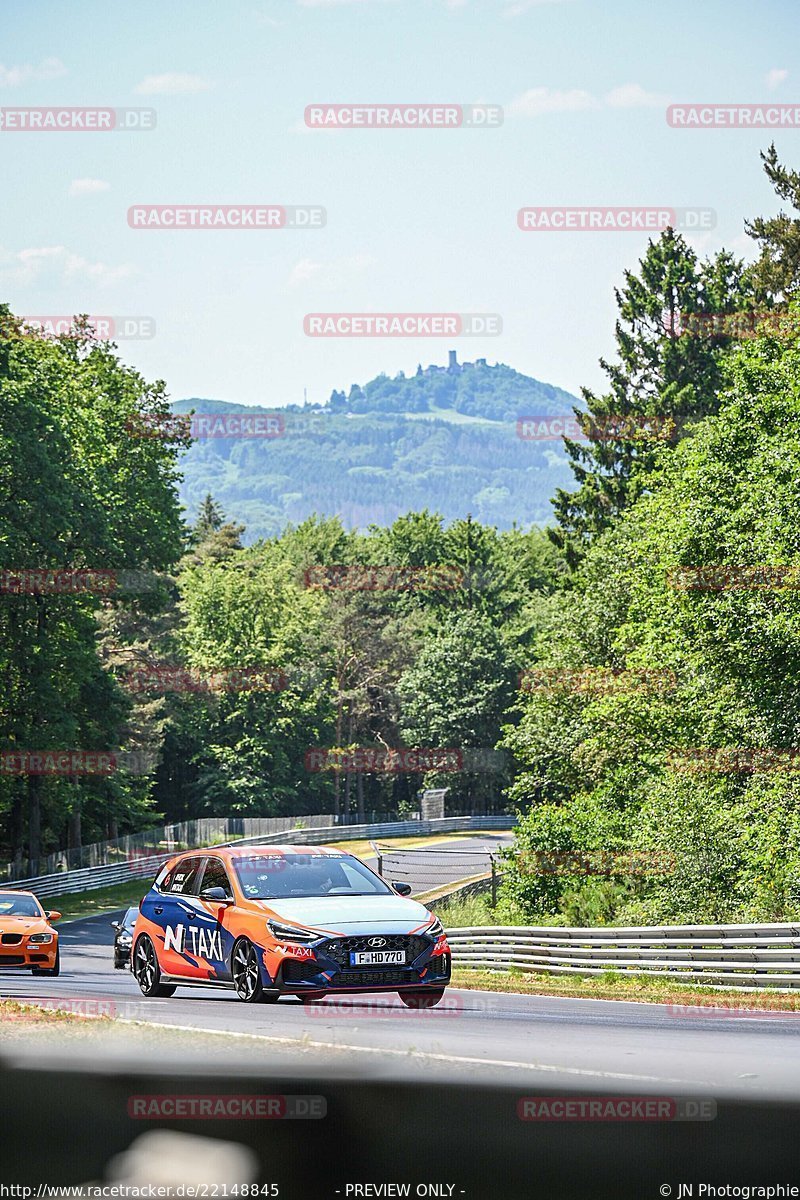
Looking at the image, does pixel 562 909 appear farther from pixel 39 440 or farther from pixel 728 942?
pixel 39 440

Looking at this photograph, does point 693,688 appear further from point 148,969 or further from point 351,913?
point 351,913

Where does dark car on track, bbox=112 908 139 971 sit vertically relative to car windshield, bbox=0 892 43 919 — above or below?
above

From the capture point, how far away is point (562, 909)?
38875 mm

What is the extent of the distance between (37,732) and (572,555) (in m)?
26.8

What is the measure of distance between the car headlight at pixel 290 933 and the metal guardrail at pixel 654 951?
943 centimetres

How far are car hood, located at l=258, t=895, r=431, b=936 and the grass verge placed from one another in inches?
218

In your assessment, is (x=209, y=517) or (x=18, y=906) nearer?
(x=18, y=906)

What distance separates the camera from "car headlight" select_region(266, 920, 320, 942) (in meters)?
12.0

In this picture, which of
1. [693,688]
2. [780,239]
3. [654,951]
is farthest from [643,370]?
[654,951]

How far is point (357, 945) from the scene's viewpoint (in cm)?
1198

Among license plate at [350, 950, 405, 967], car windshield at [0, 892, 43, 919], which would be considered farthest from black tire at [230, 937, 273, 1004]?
car windshield at [0, 892, 43, 919]

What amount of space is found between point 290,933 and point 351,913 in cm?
58

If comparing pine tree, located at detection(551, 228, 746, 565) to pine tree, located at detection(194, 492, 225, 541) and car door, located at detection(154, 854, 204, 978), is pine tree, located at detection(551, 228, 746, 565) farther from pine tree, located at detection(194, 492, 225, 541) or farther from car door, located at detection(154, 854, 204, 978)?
pine tree, located at detection(194, 492, 225, 541)

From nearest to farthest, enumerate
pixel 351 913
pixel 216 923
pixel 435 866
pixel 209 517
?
pixel 351 913
pixel 216 923
pixel 435 866
pixel 209 517
